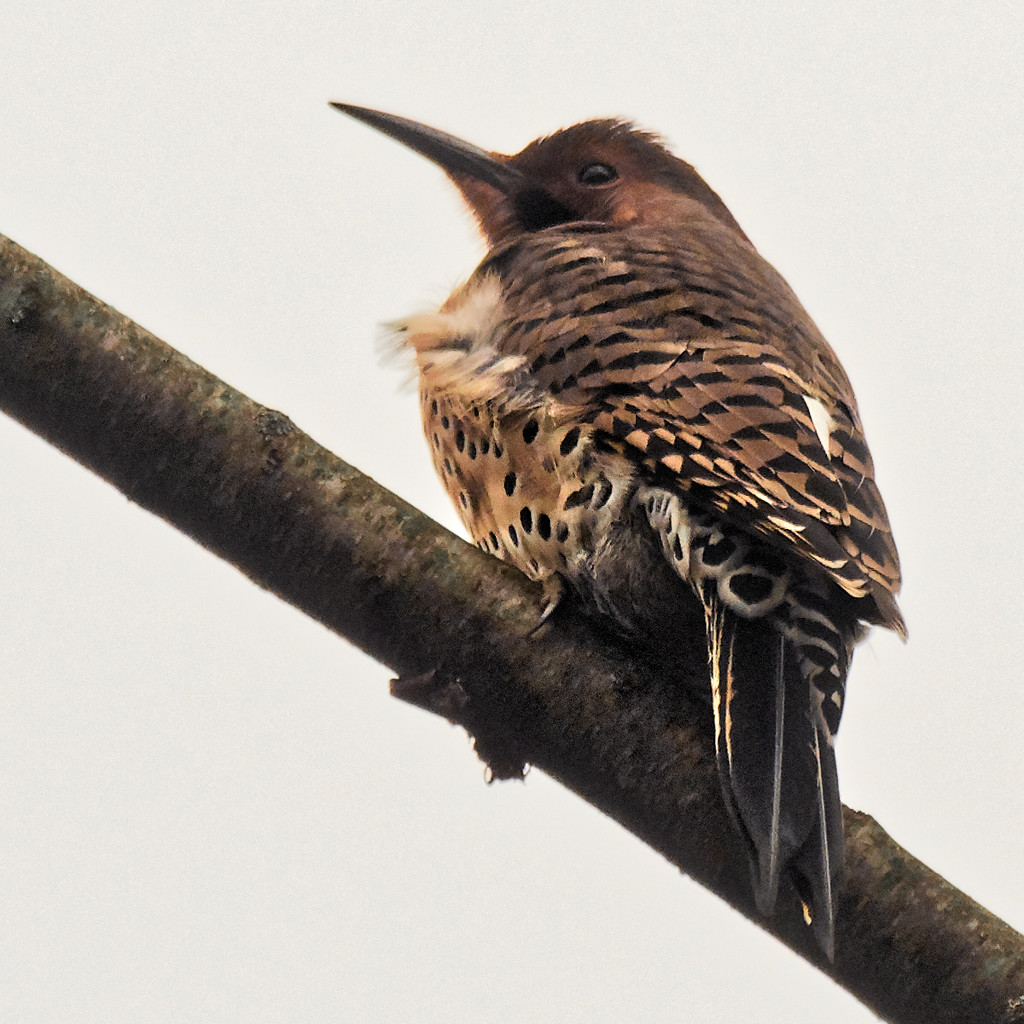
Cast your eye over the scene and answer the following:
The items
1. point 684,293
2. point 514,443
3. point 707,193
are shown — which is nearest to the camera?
point 514,443

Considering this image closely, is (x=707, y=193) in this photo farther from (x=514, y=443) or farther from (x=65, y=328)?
(x=65, y=328)

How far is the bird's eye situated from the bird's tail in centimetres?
223

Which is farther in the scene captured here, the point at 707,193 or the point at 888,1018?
the point at 707,193

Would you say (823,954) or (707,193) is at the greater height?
(707,193)

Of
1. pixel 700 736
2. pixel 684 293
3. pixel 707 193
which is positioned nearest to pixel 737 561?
pixel 700 736

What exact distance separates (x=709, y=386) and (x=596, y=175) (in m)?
1.78

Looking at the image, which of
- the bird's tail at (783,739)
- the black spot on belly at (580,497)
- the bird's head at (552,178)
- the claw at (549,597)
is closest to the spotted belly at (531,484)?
the black spot on belly at (580,497)

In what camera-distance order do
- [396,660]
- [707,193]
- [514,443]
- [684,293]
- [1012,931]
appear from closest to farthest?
1. [1012,931]
2. [396,660]
3. [514,443]
4. [684,293]
5. [707,193]

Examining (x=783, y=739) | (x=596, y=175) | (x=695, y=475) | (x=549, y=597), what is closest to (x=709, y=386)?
(x=695, y=475)

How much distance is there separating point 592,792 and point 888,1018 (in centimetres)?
63

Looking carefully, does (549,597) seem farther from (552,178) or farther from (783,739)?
(552,178)

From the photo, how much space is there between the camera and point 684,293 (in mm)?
3385

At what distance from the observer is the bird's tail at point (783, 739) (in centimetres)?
234

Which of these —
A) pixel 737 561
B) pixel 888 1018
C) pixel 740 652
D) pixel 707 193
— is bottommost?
pixel 888 1018
